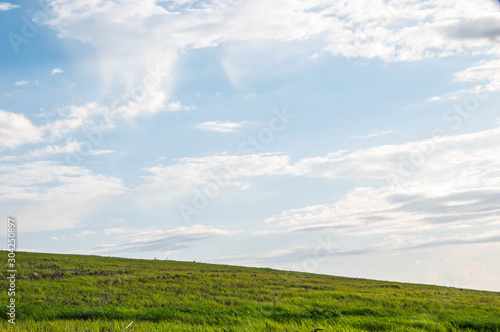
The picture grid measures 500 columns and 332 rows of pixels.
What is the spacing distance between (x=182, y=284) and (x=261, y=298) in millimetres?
8745

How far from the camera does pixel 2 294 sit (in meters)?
22.4

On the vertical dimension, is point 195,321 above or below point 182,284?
below

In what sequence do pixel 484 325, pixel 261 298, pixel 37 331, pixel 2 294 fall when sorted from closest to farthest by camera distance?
1. pixel 37 331
2. pixel 484 325
3. pixel 2 294
4. pixel 261 298

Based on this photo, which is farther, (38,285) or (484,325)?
(38,285)

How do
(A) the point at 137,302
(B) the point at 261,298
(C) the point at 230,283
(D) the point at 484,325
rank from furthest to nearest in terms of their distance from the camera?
(C) the point at 230,283, (B) the point at 261,298, (A) the point at 137,302, (D) the point at 484,325

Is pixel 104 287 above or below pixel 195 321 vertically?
above

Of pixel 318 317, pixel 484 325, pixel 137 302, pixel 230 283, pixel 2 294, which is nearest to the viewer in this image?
pixel 484 325

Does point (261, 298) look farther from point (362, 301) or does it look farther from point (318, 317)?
point (318, 317)

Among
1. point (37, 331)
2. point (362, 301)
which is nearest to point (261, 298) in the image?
point (362, 301)

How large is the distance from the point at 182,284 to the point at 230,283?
14.4ft

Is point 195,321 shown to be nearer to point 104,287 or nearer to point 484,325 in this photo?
point 484,325

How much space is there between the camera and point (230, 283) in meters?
32.8

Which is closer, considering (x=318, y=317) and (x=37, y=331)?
(x=37, y=331)

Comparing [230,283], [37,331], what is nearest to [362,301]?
[230,283]
